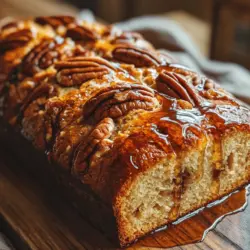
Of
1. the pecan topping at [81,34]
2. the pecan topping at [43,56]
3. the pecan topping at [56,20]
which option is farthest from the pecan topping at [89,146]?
the pecan topping at [56,20]

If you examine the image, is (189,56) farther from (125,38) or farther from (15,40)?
(15,40)

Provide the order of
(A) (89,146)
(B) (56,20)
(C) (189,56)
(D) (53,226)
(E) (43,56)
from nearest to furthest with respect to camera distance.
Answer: (A) (89,146), (D) (53,226), (E) (43,56), (B) (56,20), (C) (189,56)

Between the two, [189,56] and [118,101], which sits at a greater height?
[118,101]

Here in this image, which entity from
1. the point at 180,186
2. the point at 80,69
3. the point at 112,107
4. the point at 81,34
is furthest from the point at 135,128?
the point at 81,34

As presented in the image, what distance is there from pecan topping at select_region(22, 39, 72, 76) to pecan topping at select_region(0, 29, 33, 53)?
4.3 inches

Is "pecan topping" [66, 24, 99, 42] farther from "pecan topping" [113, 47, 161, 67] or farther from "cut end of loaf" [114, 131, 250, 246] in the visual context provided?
"cut end of loaf" [114, 131, 250, 246]

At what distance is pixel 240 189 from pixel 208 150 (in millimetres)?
268

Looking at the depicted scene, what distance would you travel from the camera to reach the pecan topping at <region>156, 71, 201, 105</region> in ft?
5.43

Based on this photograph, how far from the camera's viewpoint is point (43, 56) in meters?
2.00

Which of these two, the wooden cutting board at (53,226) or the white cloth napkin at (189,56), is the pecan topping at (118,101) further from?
the white cloth napkin at (189,56)

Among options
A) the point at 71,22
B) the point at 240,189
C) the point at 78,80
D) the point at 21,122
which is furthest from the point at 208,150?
the point at 71,22

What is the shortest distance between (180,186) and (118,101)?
32 centimetres

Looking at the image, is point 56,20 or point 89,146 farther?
point 56,20

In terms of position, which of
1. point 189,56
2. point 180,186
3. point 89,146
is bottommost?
point 189,56
